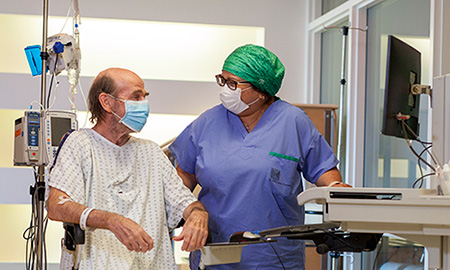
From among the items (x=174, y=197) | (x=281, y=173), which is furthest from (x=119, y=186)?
(x=281, y=173)

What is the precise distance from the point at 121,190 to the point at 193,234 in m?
0.30

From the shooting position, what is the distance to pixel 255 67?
227 cm

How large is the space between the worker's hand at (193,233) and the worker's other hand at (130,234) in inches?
6.0

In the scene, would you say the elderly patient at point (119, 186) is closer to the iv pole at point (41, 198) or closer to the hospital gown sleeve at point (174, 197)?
the hospital gown sleeve at point (174, 197)

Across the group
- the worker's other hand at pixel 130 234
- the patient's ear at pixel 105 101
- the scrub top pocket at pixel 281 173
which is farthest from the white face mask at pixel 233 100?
the worker's other hand at pixel 130 234

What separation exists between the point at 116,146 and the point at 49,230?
3539 millimetres

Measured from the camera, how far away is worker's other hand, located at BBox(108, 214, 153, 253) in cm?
173

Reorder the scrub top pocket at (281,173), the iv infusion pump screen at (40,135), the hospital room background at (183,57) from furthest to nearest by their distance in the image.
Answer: the hospital room background at (183,57)
the iv infusion pump screen at (40,135)
the scrub top pocket at (281,173)

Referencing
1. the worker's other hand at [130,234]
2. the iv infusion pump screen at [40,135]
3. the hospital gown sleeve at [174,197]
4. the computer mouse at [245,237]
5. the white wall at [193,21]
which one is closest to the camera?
the worker's other hand at [130,234]

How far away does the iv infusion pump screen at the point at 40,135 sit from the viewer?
3252mm

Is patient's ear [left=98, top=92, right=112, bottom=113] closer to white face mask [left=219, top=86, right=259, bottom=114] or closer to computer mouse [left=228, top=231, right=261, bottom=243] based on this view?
white face mask [left=219, top=86, right=259, bottom=114]

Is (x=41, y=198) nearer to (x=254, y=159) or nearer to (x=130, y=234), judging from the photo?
(x=254, y=159)

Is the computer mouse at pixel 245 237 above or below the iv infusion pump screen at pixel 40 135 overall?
below

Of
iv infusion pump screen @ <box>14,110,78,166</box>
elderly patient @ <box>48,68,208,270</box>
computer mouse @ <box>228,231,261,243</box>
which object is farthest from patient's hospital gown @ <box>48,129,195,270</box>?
iv infusion pump screen @ <box>14,110,78,166</box>
